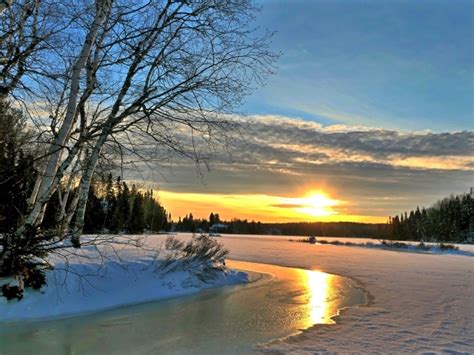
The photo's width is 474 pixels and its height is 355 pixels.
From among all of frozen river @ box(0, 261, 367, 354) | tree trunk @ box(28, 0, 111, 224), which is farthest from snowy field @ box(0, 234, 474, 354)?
tree trunk @ box(28, 0, 111, 224)

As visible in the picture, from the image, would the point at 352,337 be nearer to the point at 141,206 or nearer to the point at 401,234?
the point at 141,206

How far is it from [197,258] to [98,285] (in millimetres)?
4556

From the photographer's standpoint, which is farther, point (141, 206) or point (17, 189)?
point (141, 206)

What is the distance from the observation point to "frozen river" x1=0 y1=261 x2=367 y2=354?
5707mm

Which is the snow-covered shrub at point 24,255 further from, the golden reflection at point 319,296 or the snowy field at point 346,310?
the golden reflection at point 319,296

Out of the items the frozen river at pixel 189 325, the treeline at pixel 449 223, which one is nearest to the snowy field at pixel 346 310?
the frozen river at pixel 189 325

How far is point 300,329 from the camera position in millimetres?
6918

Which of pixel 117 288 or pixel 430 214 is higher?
pixel 430 214

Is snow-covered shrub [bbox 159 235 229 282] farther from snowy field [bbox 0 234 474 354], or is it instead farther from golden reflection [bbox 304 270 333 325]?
golden reflection [bbox 304 270 333 325]

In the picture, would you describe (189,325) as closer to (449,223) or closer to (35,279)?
(35,279)

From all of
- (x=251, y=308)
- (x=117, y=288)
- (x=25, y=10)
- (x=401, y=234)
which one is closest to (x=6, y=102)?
(x=25, y=10)

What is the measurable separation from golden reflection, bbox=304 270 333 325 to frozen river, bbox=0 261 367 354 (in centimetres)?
2

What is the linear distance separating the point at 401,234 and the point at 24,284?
106m

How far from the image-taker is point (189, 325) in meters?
7.18
